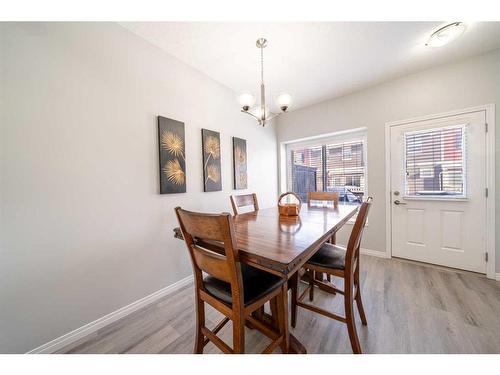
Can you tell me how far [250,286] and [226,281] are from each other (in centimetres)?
17

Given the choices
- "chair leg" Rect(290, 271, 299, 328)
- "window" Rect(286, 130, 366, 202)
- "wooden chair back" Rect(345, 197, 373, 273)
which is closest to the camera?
"wooden chair back" Rect(345, 197, 373, 273)

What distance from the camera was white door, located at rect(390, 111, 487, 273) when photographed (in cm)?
203

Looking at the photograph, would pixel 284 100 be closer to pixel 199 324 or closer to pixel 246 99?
pixel 246 99

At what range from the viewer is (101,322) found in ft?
4.59

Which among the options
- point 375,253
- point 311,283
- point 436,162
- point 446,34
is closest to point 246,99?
point 311,283

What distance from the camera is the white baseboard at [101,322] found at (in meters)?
1.18

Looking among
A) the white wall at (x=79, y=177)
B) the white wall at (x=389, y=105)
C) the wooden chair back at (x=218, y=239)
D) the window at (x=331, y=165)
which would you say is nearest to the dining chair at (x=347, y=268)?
the wooden chair back at (x=218, y=239)

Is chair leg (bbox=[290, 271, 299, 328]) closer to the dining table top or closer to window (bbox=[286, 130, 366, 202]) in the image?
the dining table top

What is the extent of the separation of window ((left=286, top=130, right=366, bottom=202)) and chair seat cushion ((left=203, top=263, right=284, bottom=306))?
257cm

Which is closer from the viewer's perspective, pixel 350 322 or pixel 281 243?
pixel 281 243

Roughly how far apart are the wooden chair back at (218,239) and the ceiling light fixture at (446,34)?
2.54 meters

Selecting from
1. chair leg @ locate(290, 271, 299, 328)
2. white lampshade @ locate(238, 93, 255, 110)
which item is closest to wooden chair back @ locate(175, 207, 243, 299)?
chair leg @ locate(290, 271, 299, 328)

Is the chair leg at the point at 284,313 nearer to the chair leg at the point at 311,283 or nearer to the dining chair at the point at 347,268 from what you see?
the dining chair at the point at 347,268
